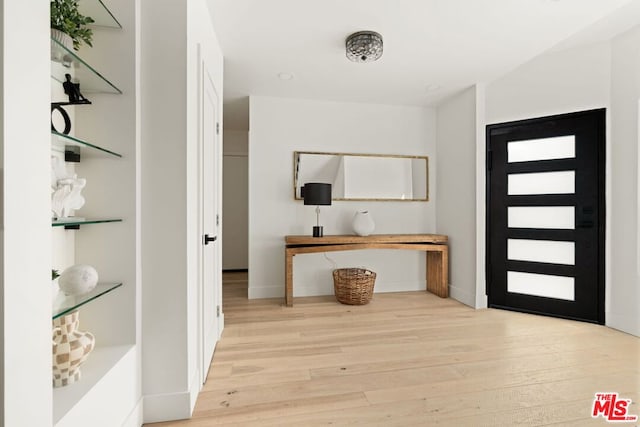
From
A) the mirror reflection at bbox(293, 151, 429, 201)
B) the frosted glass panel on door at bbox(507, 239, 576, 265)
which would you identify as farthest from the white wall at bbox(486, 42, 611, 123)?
the frosted glass panel on door at bbox(507, 239, 576, 265)

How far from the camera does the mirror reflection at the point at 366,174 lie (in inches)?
140

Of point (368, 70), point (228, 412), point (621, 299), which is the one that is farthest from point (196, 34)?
point (621, 299)

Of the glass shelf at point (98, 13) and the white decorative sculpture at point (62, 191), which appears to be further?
the glass shelf at point (98, 13)

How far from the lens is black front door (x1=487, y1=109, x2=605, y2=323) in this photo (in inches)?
106

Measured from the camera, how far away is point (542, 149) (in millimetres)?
2953

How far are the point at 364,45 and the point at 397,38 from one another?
295mm

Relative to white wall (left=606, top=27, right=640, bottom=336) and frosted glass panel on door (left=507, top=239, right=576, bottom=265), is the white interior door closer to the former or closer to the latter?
frosted glass panel on door (left=507, top=239, right=576, bottom=265)

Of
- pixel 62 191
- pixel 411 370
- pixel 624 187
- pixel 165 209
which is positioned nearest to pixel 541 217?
pixel 624 187

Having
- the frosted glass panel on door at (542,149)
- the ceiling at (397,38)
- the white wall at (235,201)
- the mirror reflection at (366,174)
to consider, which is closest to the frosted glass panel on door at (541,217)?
the frosted glass panel on door at (542,149)

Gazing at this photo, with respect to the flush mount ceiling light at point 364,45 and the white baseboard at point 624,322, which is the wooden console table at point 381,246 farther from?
the flush mount ceiling light at point 364,45

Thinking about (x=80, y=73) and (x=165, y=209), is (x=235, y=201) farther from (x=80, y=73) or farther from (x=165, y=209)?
(x=80, y=73)

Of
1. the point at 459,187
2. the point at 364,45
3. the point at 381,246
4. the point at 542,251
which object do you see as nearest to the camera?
the point at 364,45

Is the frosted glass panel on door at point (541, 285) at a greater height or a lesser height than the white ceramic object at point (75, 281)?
lesser

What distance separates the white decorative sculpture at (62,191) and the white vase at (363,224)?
2729 mm
